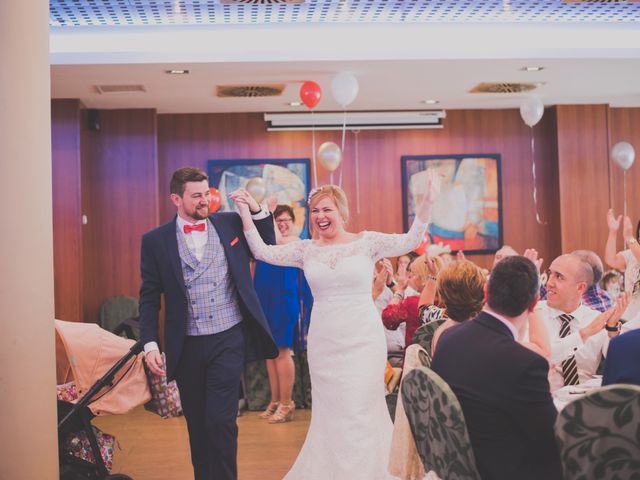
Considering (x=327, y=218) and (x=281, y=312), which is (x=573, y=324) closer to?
(x=327, y=218)

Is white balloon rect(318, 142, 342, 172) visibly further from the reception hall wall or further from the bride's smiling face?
the bride's smiling face

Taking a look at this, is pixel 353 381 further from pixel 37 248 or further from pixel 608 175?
pixel 608 175

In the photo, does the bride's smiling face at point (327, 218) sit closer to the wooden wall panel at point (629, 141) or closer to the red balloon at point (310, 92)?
the red balloon at point (310, 92)

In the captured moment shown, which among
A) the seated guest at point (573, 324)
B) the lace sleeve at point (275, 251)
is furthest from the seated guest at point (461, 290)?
the lace sleeve at point (275, 251)

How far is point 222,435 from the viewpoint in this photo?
3.66m

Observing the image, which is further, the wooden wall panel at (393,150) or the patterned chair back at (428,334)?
the wooden wall panel at (393,150)

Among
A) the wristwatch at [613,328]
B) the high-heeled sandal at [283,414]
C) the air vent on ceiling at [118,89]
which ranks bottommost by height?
the high-heeled sandal at [283,414]

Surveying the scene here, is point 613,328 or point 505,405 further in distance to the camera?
point 613,328

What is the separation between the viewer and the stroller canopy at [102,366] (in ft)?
14.2

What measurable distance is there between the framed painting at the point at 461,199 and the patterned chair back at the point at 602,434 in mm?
7824

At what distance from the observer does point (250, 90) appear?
8367 mm

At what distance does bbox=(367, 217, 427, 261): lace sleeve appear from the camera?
3992mm

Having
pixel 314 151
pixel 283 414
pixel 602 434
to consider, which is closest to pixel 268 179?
pixel 314 151

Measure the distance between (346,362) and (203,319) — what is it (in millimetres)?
801
